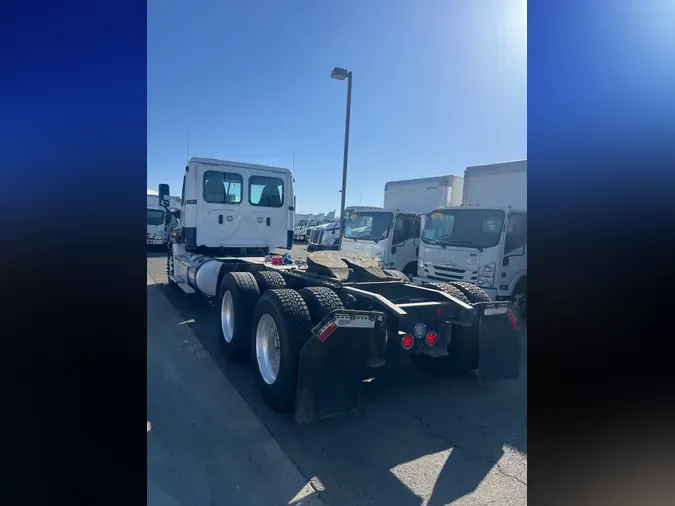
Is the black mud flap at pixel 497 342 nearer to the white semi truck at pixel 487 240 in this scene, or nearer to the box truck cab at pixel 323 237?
the white semi truck at pixel 487 240

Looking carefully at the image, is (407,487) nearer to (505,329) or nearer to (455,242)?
(505,329)

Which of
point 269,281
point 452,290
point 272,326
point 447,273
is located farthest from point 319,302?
point 447,273

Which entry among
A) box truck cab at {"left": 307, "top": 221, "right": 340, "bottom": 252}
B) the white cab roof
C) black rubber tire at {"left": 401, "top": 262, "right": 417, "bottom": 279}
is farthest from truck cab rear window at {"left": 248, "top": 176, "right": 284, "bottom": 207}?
box truck cab at {"left": 307, "top": 221, "right": 340, "bottom": 252}

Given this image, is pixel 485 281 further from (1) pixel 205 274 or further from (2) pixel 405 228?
(1) pixel 205 274

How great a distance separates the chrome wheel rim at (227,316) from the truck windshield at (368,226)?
16.8ft

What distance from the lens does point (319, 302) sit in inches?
152

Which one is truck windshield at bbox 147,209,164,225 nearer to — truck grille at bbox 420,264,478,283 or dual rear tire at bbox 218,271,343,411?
truck grille at bbox 420,264,478,283

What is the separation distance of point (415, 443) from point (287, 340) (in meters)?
1.37

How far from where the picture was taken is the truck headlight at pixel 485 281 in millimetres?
7281

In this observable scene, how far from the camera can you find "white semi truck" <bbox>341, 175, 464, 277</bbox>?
9.82m

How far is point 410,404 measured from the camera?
403 cm

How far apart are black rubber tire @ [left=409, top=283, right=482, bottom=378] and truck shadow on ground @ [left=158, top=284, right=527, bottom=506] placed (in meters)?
0.15

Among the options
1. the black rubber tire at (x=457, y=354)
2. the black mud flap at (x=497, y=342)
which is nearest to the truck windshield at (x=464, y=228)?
the black rubber tire at (x=457, y=354)

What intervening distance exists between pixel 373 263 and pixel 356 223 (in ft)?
18.1
